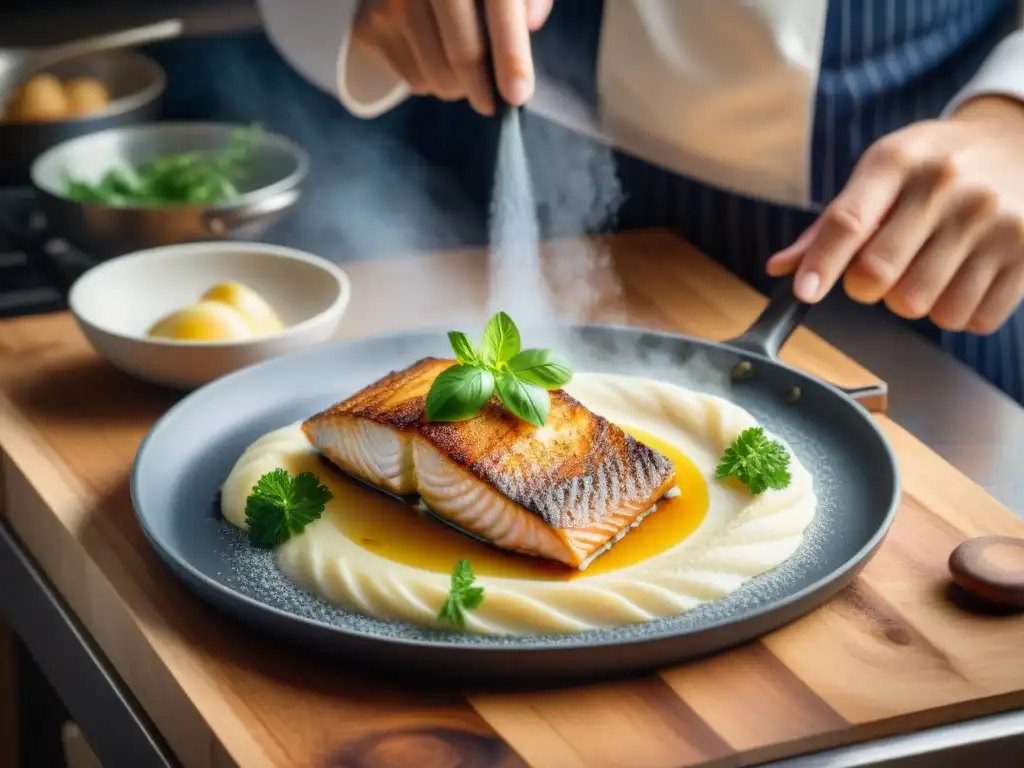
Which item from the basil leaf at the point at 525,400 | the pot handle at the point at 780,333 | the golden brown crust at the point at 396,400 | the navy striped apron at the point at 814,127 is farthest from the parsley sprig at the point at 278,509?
the navy striped apron at the point at 814,127

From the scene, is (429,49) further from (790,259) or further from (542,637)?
(542,637)

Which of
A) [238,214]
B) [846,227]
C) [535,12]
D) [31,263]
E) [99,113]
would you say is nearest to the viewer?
[846,227]

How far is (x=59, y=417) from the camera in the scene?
1.87m

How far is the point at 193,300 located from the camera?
7.09ft

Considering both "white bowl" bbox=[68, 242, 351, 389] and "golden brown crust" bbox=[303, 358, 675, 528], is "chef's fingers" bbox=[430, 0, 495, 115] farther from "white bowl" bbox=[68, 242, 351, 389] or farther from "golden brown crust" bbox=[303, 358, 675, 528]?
"golden brown crust" bbox=[303, 358, 675, 528]

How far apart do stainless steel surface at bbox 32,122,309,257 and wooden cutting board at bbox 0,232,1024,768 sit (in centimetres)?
67

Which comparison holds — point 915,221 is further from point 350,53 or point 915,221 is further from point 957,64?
point 350,53

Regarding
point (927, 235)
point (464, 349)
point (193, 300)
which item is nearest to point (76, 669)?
point (464, 349)

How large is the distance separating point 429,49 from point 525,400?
2.39 feet

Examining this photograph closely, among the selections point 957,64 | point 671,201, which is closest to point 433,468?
point 671,201

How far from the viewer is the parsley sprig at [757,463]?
1.54 metres

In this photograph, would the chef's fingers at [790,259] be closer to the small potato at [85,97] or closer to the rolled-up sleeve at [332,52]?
the rolled-up sleeve at [332,52]

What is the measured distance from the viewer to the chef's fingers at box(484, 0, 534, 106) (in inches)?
73.8

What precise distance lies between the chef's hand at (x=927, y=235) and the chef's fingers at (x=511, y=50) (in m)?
0.41
